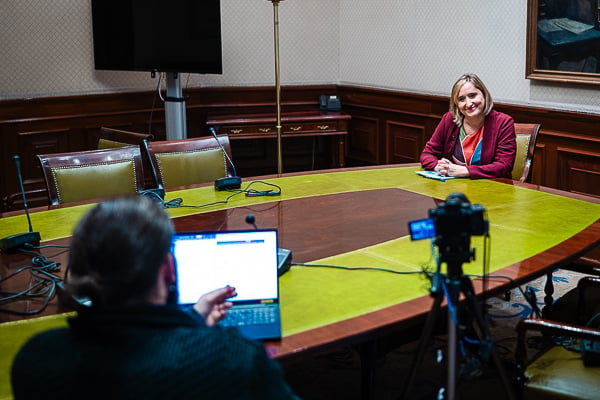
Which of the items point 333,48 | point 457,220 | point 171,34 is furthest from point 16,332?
point 333,48

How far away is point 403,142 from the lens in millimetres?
6668

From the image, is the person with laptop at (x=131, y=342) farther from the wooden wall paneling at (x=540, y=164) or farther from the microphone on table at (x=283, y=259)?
the wooden wall paneling at (x=540, y=164)

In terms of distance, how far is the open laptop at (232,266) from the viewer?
2.05 meters

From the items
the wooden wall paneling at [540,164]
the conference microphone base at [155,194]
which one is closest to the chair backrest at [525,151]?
the wooden wall paneling at [540,164]

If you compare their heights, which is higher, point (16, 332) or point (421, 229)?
point (421, 229)

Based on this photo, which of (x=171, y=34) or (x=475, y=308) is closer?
(x=475, y=308)

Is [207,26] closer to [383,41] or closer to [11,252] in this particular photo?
[383,41]

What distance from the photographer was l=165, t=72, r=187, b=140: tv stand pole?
6004 mm

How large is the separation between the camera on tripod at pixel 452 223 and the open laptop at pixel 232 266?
1.76ft

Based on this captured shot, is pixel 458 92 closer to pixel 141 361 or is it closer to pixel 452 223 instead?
pixel 452 223

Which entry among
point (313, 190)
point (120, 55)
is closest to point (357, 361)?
point (313, 190)

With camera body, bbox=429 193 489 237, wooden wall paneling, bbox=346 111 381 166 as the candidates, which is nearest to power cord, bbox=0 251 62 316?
camera body, bbox=429 193 489 237

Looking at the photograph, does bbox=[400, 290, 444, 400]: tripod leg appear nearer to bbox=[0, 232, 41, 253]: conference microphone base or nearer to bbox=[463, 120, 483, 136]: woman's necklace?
bbox=[0, 232, 41, 253]: conference microphone base

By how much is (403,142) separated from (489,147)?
8.65 feet
